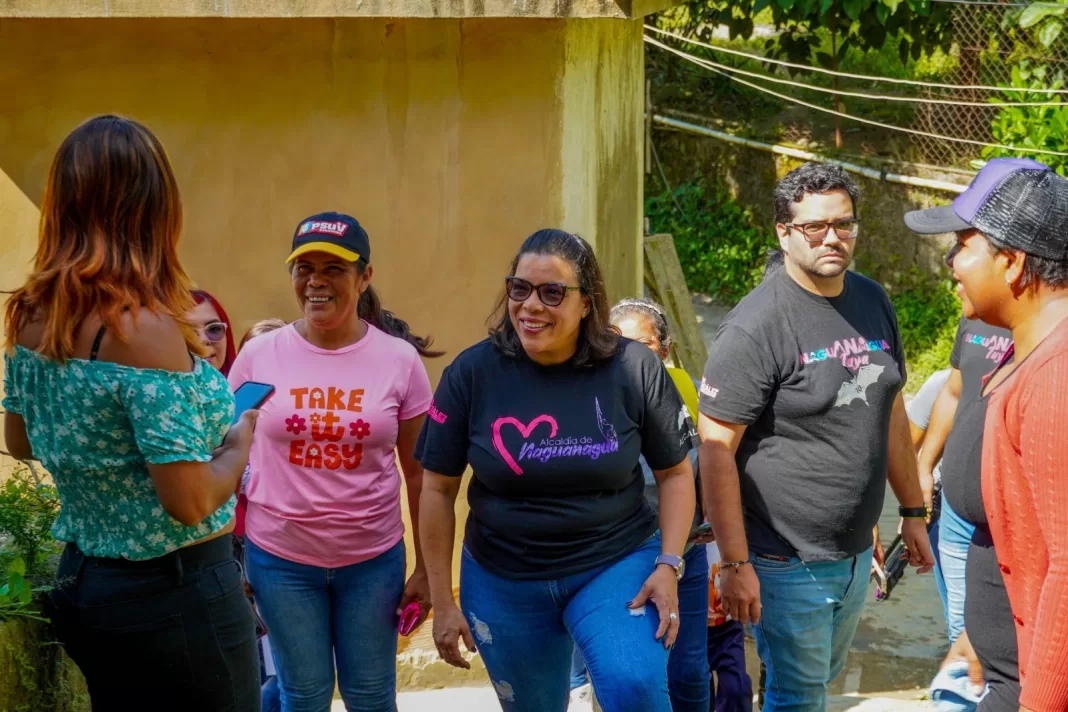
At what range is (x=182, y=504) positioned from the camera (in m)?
2.59

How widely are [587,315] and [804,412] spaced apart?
2.44 feet

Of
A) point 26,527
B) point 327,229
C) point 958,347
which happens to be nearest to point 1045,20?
point 958,347

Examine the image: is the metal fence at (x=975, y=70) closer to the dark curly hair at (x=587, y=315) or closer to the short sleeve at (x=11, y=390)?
the dark curly hair at (x=587, y=315)

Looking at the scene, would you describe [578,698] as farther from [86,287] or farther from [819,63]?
[819,63]

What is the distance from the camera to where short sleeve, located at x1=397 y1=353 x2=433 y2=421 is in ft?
12.6

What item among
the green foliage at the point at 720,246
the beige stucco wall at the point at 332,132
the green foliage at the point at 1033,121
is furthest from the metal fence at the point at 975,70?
the beige stucco wall at the point at 332,132

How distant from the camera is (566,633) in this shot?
3504 mm

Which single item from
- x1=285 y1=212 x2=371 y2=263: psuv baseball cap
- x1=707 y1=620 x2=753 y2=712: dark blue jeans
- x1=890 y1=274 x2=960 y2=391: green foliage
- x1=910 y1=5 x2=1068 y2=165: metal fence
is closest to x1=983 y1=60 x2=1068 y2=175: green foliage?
x1=910 y1=5 x2=1068 y2=165: metal fence

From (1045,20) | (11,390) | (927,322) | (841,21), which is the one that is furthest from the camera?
(841,21)

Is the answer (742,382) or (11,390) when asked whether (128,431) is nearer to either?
(11,390)

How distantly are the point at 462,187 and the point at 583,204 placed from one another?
1.94 ft

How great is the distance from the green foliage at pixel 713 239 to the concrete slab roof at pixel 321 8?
32.7 ft

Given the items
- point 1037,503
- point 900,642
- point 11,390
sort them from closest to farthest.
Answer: point 1037,503
point 11,390
point 900,642

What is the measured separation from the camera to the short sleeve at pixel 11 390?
107 inches
